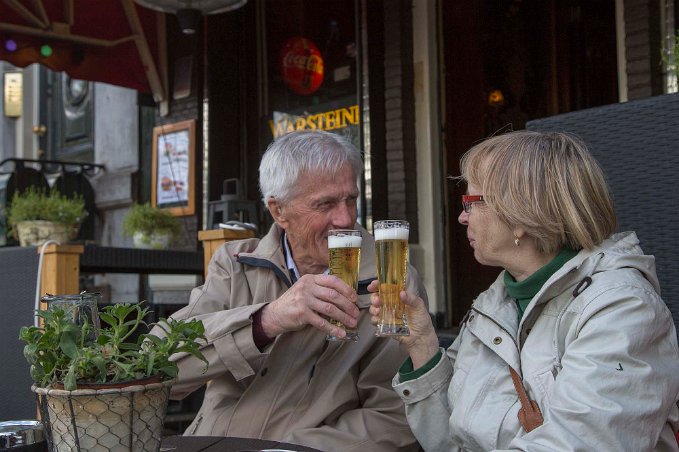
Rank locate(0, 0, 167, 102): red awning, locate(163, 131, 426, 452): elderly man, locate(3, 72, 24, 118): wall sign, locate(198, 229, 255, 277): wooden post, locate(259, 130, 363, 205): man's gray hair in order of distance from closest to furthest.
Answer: locate(163, 131, 426, 452): elderly man → locate(259, 130, 363, 205): man's gray hair → locate(198, 229, 255, 277): wooden post → locate(0, 0, 167, 102): red awning → locate(3, 72, 24, 118): wall sign

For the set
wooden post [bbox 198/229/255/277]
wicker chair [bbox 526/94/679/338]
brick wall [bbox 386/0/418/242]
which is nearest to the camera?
wicker chair [bbox 526/94/679/338]

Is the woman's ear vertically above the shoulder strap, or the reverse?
the woman's ear

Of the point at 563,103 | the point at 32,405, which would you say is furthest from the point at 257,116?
the point at 32,405

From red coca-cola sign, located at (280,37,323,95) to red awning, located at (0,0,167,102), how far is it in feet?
4.57

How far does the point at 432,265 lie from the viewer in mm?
6461

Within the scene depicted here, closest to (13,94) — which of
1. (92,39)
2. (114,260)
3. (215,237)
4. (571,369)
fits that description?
(92,39)

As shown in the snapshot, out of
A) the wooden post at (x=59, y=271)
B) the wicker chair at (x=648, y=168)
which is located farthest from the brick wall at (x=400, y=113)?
the wicker chair at (x=648, y=168)

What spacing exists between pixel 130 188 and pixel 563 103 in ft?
15.3

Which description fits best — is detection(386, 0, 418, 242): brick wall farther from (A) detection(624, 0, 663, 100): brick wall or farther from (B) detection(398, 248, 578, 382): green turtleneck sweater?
(B) detection(398, 248, 578, 382): green turtleneck sweater

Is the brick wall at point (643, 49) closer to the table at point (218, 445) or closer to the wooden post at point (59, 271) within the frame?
the wooden post at point (59, 271)

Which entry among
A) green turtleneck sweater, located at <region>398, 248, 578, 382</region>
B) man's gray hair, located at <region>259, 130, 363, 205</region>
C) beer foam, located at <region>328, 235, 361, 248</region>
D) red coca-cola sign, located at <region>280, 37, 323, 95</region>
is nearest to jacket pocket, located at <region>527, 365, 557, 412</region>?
green turtleneck sweater, located at <region>398, 248, 578, 382</region>

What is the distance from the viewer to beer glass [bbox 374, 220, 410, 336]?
6.19ft

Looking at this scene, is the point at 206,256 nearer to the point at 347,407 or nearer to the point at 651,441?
the point at 347,407

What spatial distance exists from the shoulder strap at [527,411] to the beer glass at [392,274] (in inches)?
11.7
